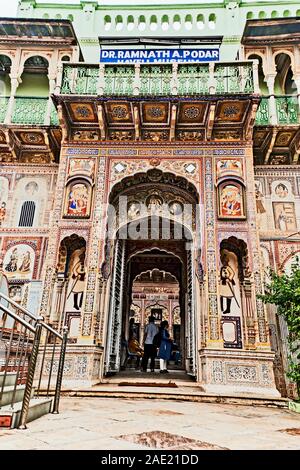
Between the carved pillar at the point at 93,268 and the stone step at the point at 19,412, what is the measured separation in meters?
3.51

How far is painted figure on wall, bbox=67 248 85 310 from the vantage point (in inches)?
324

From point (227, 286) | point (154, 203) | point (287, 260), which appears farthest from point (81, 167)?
point (287, 260)

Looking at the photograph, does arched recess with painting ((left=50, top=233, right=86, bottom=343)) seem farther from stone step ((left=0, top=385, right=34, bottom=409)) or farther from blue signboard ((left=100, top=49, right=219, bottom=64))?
blue signboard ((left=100, top=49, right=219, bottom=64))

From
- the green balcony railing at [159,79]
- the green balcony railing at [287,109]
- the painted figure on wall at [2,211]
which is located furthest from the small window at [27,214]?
the green balcony railing at [287,109]

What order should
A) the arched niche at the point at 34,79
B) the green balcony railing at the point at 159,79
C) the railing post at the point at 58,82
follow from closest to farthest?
the railing post at the point at 58,82
the green balcony railing at the point at 159,79
the arched niche at the point at 34,79

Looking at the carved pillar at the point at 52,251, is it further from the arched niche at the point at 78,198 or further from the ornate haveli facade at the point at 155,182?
the arched niche at the point at 78,198

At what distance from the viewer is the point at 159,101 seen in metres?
8.27

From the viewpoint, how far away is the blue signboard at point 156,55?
943cm

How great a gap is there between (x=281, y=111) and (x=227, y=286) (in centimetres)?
A: 492

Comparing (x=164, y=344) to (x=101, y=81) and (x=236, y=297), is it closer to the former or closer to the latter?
(x=236, y=297)
